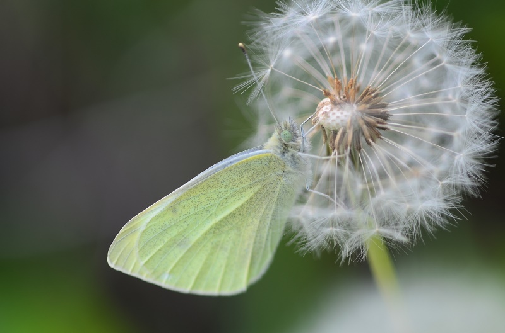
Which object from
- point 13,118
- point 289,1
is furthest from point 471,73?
point 13,118

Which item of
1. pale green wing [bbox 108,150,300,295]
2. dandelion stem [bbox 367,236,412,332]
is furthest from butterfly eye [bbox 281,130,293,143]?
dandelion stem [bbox 367,236,412,332]

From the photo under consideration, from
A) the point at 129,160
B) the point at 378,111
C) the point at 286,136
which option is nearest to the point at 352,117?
the point at 378,111

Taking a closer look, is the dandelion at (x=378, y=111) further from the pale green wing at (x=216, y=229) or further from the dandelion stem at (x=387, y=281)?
the pale green wing at (x=216, y=229)

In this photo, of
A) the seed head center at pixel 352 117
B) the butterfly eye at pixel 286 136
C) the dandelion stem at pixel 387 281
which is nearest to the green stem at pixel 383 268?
the dandelion stem at pixel 387 281

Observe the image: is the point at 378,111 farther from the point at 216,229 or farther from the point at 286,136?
the point at 216,229

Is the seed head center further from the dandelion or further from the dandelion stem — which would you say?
the dandelion stem
